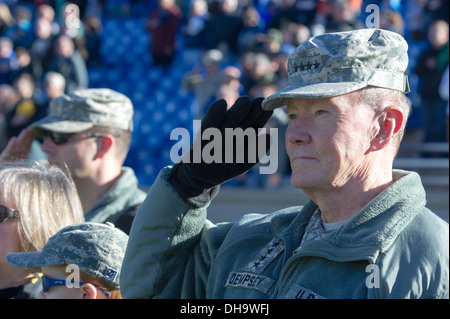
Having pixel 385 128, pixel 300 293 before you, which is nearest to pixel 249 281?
pixel 300 293

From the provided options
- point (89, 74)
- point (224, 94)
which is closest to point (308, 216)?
point (224, 94)

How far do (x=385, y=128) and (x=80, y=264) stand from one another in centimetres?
116

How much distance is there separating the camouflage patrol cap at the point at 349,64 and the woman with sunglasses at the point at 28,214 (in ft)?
4.22

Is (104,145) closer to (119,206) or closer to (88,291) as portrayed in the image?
(119,206)

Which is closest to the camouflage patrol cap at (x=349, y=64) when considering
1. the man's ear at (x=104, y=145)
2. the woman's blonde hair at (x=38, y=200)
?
the woman's blonde hair at (x=38, y=200)

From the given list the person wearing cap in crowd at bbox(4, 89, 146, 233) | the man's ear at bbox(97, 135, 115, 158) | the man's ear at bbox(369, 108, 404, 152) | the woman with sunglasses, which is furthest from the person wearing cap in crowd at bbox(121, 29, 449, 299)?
the man's ear at bbox(97, 135, 115, 158)

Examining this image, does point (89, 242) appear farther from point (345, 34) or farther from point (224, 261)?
point (345, 34)

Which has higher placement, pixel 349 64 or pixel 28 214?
pixel 349 64

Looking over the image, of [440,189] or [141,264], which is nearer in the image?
[141,264]

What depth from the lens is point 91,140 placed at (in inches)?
165

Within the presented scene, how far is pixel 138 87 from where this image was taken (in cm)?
1246

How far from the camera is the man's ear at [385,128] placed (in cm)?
228

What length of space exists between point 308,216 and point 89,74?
11.0 metres

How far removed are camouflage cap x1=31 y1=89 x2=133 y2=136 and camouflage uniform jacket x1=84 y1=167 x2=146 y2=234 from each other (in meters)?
0.37
